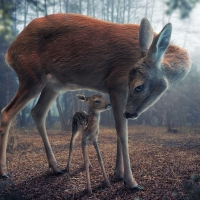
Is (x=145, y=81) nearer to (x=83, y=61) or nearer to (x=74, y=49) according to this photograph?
(x=83, y=61)

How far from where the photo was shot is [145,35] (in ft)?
5.75

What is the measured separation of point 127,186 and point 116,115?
1.56 ft

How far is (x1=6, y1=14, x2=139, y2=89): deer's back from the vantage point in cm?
212

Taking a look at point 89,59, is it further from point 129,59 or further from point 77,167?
point 77,167

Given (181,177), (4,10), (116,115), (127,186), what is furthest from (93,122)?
(4,10)

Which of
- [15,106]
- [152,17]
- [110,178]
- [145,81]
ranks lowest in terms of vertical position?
[110,178]

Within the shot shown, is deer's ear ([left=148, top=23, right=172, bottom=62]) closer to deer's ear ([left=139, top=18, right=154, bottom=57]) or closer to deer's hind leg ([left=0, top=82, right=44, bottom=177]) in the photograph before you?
deer's ear ([left=139, top=18, right=154, bottom=57])

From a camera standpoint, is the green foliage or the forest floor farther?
the forest floor

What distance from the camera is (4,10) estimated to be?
4.25 feet

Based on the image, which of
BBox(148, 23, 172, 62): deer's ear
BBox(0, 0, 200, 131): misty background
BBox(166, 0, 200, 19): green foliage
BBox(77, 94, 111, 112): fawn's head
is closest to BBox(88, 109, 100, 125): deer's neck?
BBox(77, 94, 111, 112): fawn's head

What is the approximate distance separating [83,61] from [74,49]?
0.13 m

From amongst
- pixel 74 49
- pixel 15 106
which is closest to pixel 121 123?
pixel 74 49

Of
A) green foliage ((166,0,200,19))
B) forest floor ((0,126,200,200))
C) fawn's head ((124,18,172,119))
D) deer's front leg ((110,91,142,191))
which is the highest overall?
green foliage ((166,0,200,19))

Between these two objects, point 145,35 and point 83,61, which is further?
point 83,61
